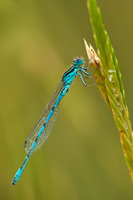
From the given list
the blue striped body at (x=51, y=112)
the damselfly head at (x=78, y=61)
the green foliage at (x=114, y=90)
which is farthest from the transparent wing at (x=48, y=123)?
the green foliage at (x=114, y=90)

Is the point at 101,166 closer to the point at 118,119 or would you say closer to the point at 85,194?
the point at 85,194

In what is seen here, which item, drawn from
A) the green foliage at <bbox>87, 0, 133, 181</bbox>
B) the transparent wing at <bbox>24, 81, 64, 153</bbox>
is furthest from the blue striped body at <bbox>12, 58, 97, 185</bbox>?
the green foliage at <bbox>87, 0, 133, 181</bbox>

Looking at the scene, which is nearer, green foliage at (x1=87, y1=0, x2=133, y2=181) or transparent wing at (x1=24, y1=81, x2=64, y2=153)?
green foliage at (x1=87, y1=0, x2=133, y2=181)

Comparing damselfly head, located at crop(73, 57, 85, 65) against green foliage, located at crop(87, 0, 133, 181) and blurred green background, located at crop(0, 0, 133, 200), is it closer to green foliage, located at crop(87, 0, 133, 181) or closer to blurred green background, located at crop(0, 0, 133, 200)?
blurred green background, located at crop(0, 0, 133, 200)

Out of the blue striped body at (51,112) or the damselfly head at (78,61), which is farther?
the blue striped body at (51,112)

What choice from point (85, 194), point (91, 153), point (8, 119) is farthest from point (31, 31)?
point (85, 194)

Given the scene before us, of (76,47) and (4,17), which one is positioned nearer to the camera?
(4,17)

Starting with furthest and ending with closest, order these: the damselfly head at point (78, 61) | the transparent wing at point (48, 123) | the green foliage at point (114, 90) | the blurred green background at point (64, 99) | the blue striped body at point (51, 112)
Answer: the transparent wing at point (48, 123) < the blue striped body at point (51, 112) < the damselfly head at point (78, 61) < the blurred green background at point (64, 99) < the green foliage at point (114, 90)

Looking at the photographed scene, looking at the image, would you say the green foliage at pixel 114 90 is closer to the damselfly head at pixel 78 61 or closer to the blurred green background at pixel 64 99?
the blurred green background at pixel 64 99
